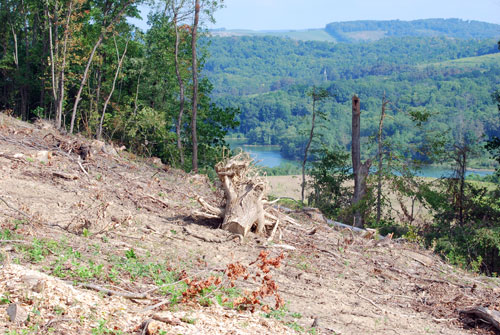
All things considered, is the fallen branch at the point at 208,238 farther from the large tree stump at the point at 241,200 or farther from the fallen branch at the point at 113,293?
the fallen branch at the point at 113,293

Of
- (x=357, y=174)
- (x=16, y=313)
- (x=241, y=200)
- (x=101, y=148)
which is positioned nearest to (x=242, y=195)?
(x=241, y=200)

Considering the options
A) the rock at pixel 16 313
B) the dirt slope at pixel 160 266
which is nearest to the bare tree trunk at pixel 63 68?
the dirt slope at pixel 160 266

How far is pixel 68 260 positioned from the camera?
5461mm

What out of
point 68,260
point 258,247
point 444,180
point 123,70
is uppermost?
point 123,70

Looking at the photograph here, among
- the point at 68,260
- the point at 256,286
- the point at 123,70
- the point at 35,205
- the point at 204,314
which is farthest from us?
the point at 123,70

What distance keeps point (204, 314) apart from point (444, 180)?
56.0 feet

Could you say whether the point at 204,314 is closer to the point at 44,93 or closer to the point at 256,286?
the point at 256,286

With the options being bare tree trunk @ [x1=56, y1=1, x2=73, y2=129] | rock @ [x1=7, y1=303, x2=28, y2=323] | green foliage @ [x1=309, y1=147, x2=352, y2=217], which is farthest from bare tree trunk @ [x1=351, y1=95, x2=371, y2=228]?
rock @ [x1=7, y1=303, x2=28, y2=323]

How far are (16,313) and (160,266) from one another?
7.16 ft

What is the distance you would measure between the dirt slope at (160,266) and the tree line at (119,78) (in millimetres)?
11644

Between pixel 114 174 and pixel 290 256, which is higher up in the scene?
pixel 114 174

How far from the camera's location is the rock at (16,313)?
395 cm

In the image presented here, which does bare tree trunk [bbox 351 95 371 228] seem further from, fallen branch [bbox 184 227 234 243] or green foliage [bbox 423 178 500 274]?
fallen branch [bbox 184 227 234 243]

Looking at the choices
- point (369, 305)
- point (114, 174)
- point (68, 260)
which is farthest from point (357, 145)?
point (68, 260)
